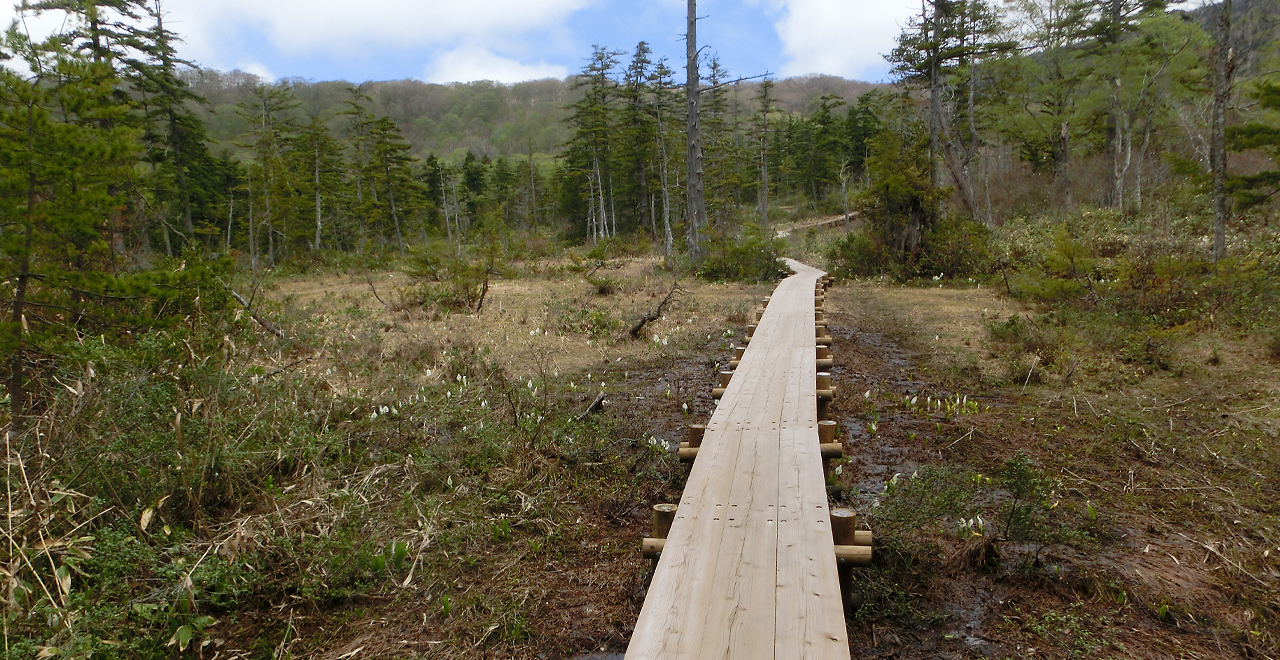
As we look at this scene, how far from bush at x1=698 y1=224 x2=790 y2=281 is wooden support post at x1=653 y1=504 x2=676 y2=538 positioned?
1533cm

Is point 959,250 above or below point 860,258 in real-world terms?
above

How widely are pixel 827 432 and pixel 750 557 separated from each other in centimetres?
189

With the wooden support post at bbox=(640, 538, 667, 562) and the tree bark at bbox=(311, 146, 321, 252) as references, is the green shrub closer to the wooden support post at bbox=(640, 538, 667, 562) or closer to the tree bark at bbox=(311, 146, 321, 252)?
the wooden support post at bbox=(640, 538, 667, 562)

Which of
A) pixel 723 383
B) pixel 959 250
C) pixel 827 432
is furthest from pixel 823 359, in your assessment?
pixel 959 250

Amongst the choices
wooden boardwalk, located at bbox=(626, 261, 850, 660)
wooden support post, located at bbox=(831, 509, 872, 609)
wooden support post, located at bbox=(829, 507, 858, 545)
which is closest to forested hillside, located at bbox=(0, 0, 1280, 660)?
wooden support post, located at bbox=(831, 509, 872, 609)

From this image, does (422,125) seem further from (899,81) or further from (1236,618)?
(1236,618)

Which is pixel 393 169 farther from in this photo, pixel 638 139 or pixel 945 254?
pixel 945 254

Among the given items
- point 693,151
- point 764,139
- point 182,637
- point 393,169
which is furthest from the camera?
point 764,139

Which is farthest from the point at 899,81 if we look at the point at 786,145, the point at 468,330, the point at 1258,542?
the point at 786,145

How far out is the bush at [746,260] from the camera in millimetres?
18438

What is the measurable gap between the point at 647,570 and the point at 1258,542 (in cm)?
389

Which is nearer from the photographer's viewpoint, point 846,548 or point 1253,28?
point 846,548

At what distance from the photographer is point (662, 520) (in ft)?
11.0

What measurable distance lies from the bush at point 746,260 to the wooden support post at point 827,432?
45.2 ft
